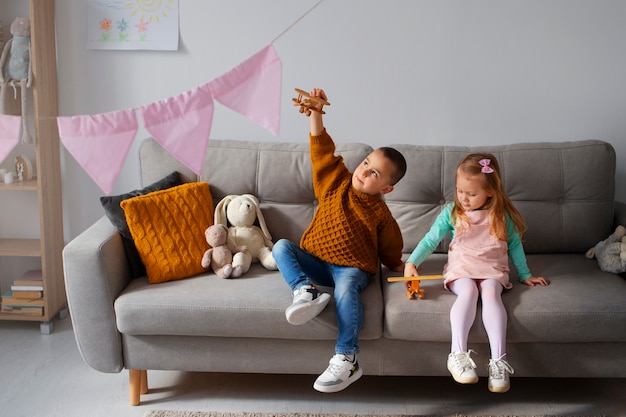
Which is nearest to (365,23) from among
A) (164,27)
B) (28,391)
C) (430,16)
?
(430,16)

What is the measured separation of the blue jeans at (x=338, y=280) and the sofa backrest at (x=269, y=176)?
0.98ft

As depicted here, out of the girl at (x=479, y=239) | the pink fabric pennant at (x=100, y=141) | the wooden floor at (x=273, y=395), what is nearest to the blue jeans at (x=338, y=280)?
the girl at (x=479, y=239)

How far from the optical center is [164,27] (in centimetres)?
301

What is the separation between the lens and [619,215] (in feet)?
9.25

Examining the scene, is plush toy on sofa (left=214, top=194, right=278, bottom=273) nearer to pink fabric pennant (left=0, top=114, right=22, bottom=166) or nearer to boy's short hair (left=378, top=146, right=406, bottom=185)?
boy's short hair (left=378, top=146, right=406, bottom=185)

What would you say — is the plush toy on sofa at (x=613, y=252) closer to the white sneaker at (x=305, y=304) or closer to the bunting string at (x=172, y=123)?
the white sneaker at (x=305, y=304)

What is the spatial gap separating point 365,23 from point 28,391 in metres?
1.94

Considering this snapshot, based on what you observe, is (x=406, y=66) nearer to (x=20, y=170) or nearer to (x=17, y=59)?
(x=17, y=59)

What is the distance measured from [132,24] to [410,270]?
1580mm

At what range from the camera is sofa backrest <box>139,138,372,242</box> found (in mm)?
2775

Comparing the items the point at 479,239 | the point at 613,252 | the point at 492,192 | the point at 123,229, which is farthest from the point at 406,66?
the point at 123,229

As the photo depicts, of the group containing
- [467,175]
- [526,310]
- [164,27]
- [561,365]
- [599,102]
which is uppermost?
[164,27]

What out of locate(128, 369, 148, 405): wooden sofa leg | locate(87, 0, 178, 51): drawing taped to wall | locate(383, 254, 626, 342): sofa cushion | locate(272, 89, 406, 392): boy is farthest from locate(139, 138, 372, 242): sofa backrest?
locate(128, 369, 148, 405): wooden sofa leg

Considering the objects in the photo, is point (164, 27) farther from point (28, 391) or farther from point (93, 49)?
point (28, 391)
